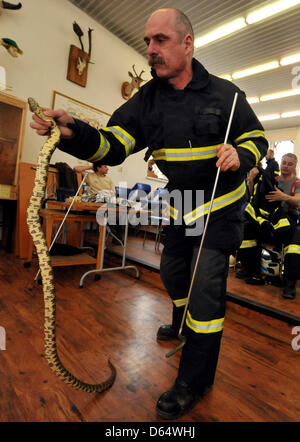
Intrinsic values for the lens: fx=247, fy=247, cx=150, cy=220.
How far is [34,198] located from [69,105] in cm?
413

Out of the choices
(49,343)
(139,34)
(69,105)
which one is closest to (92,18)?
(139,34)

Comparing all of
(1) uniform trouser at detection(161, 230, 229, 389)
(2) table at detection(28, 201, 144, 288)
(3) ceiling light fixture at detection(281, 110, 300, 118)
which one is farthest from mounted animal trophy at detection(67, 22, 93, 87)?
(3) ceiling light fixture at detection(281, 110, 300, 118)

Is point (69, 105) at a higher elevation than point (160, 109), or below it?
higher

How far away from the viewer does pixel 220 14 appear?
161 inches

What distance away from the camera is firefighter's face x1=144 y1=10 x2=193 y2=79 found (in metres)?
0.99

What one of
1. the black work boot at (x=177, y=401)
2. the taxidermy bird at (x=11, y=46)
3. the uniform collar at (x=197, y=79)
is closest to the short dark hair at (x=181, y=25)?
the uniform collar at (x=197, y=79)

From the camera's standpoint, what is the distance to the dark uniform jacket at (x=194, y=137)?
0.99 metres

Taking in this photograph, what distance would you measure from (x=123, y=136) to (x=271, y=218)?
237 centimetres

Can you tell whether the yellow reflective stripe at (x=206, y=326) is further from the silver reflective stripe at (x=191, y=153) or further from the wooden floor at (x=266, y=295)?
the wooden floor at (x=266, y=295)

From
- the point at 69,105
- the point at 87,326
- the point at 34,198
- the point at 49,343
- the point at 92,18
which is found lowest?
the point at 87,326

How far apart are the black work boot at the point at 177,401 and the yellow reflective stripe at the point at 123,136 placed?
3.41 feet
